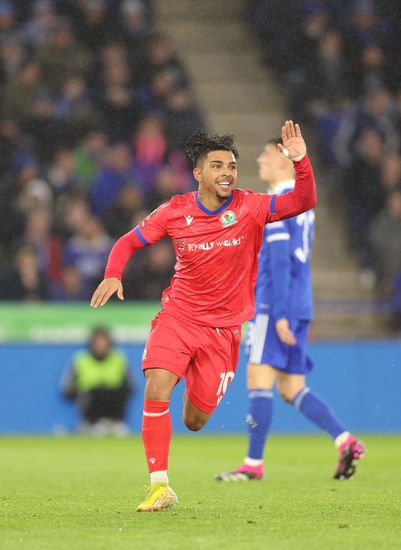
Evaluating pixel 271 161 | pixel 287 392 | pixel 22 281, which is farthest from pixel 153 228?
pixel 22 281

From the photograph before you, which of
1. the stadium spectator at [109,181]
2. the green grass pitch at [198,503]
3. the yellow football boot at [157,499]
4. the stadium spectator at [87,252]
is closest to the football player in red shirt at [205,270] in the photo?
the yellow football boot at [157,499]

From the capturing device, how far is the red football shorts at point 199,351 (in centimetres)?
707

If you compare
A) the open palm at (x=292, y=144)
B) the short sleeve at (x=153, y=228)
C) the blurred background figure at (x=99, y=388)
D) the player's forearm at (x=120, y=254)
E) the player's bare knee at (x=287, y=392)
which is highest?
the open palm at (x=292, y=144)

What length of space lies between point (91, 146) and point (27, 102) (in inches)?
41.1

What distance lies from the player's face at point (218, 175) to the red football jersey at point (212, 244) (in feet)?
0.33

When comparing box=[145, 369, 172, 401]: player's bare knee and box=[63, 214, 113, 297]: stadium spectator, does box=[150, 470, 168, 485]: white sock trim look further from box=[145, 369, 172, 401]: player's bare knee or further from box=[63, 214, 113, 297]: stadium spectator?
box=[63, 214, 113, 297]: stadium spectator

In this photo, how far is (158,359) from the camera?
696 centimetres

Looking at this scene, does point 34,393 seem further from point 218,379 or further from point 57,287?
point 218,379

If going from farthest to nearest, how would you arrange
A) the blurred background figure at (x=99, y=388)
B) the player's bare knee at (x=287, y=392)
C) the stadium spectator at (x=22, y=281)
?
the stadium spectator at (x=22, y=281) → the blurred background figure at (x=99, y=388) → the player's bare knee at (x=287, y=392)

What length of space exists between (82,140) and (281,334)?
331 inches

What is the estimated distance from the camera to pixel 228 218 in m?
7.18

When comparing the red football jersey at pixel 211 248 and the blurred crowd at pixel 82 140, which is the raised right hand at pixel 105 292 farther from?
the blurred crowd at pixel 82 140

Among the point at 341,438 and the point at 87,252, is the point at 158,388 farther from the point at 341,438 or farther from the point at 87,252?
the point at 87,252

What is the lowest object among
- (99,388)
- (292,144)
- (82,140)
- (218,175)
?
(99,388)
